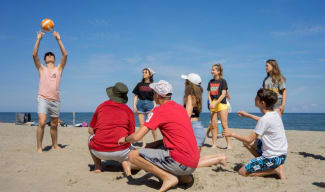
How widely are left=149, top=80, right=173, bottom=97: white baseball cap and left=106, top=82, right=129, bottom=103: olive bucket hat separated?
867 millimetres

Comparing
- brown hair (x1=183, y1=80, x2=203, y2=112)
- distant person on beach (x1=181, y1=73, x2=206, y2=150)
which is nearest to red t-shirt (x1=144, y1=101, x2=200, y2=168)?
distant person on beach (x1=181, y1=73, x2=206, y2=150)

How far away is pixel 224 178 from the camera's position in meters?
3.95

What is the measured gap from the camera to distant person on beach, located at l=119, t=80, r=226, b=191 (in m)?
3.25

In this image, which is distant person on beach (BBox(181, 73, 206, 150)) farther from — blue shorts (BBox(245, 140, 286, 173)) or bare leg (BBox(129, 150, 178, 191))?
bare leg (BBox(129, 150, 178, 191))

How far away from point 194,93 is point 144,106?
2.35m

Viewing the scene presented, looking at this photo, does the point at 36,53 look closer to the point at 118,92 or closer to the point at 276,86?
the point at 118,92

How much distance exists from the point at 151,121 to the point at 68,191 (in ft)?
4.65

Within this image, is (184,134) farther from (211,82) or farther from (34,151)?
(34,151)

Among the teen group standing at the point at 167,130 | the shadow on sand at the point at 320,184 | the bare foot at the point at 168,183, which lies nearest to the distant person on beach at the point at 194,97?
the teen group standing at the point at 167,130

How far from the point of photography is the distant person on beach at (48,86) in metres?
5.73

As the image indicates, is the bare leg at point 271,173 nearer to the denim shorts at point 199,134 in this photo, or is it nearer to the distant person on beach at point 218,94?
the denim shorts at point 199,134

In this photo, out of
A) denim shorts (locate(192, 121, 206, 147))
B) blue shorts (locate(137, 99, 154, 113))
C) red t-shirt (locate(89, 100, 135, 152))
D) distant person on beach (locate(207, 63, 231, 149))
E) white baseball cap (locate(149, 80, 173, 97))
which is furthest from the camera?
blue shorts (locate(137, 99, 154, 113))

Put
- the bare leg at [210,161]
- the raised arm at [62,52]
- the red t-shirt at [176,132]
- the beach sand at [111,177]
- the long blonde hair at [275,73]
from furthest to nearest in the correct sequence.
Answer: the raised arm at [62,52], the long blonde hair at [275,73], the bare leg at [210,161], the beach sand at [111,177], the red t-shirt at [176,132]

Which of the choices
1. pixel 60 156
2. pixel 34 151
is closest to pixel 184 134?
pixel 60 156
